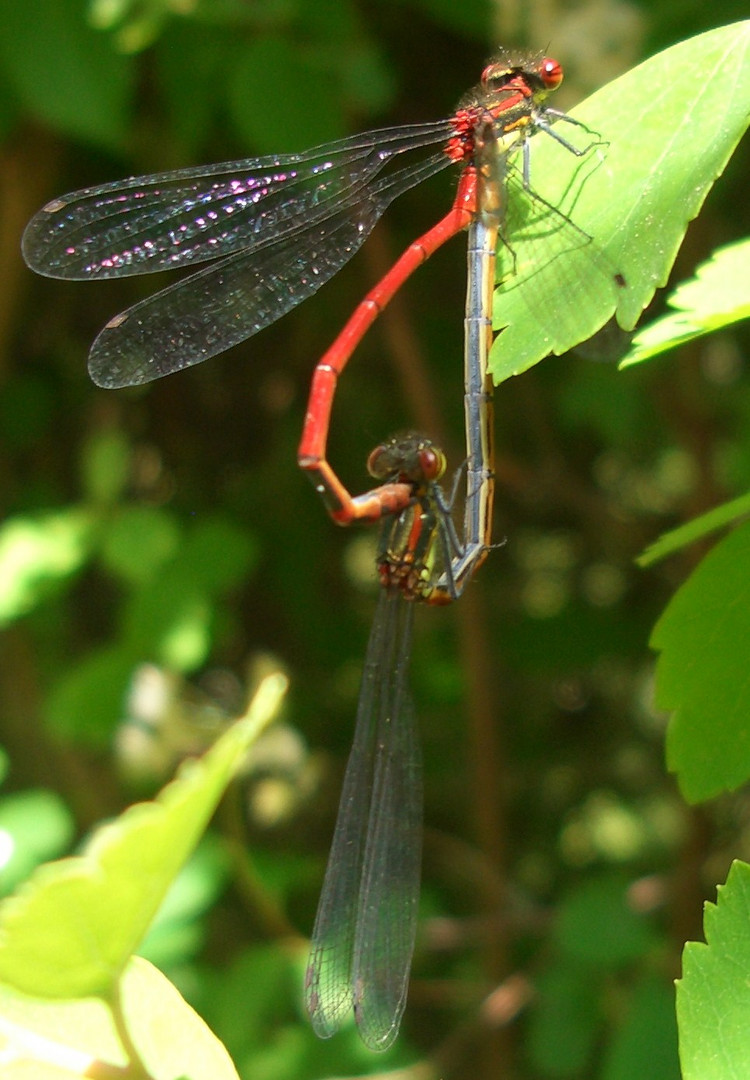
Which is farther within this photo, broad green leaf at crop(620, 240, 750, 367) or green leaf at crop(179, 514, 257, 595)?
green leaf at crop(179, 514, 257, 595)

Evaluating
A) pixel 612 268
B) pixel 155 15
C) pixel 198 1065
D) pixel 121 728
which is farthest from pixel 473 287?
pixel 121 728

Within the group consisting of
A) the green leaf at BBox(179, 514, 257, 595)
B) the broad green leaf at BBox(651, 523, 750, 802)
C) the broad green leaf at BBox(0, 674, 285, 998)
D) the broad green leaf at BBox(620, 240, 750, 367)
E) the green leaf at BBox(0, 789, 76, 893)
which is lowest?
the broad green leaf at BBox(0, 674, 285, 998)

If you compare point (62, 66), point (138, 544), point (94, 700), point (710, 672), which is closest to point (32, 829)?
point (94, 700)

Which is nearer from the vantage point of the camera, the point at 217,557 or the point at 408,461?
the point at 408,461

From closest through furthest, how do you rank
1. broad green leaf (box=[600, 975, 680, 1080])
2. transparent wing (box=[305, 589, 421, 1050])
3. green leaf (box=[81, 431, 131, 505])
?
transparent wing (box=[305, 589, 421, 1050]) < broad green leaf (box=[600, 975, 680, 1080]) < green leaf (box=[81, 431, 131, 505])

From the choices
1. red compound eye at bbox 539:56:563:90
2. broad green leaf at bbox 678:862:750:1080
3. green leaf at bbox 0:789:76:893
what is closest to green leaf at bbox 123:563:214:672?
green leaf at bbox 0:789:76:893

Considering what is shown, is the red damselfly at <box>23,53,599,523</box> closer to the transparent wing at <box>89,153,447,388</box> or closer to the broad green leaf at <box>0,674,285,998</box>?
the transparent wing at <box>89,153,447,388</box>

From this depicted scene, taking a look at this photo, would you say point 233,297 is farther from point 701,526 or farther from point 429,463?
point 701,526
